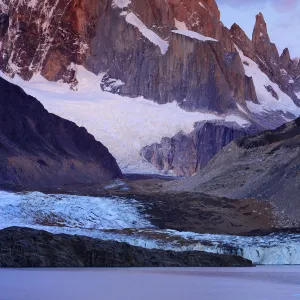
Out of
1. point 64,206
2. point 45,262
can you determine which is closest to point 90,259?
point 45,262

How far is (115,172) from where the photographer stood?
143500mm

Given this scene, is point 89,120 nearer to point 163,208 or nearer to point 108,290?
point 163,208

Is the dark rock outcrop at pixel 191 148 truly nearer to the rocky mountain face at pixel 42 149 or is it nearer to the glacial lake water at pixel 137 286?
the rocky mountain face at pixel 42 149

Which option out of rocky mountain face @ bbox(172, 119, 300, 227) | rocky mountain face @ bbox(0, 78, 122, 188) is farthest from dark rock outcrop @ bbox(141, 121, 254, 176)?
rocky mountain face @ bbox(172, 119, 300, 227)

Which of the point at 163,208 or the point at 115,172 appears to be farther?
the point at 115,172

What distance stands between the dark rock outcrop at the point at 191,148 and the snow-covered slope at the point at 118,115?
5.45 ft

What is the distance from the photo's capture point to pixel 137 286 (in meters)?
25.0

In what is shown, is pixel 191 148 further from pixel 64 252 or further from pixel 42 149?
pixel 64 252

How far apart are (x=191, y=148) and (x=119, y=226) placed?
107127 millimetres

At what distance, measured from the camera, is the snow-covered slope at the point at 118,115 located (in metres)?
158

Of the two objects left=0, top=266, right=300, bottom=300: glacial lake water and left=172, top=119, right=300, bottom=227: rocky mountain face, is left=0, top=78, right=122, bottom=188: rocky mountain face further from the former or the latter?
left=0, top=266, right=300, bottom=300: glacial lake water

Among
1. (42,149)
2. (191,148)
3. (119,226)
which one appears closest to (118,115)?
(191,148)

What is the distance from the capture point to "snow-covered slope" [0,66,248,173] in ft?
520

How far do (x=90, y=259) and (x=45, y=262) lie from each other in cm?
205
